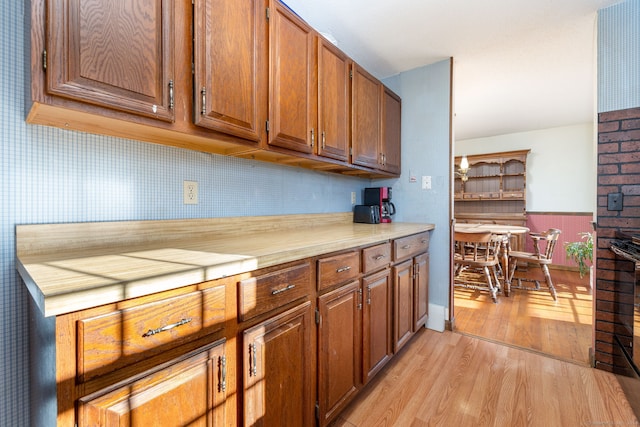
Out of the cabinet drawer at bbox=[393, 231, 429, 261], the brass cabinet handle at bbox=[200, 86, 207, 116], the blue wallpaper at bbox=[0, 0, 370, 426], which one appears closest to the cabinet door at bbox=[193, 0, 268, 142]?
the brass cabinet handle at bbox=[200, 86, 207, 116]

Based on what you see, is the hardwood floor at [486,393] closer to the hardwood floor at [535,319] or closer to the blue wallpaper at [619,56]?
the hardwood floor at [535,319]

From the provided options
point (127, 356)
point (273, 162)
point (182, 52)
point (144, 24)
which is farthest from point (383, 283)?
point (144, 24)

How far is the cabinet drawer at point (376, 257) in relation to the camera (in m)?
1.61

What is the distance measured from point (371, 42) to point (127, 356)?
8.11ft

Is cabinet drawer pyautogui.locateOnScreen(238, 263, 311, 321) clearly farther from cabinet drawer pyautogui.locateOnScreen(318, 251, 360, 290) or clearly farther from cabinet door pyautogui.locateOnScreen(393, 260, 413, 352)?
cabinet door pyautogui.locateOnScreen(393, 260, 413, 352)

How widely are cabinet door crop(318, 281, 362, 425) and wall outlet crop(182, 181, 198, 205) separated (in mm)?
803

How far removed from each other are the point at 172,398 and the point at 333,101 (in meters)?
1.72

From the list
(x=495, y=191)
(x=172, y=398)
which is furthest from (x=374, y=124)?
(x=495, y=191)

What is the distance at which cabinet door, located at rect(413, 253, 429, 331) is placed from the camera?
2.23m

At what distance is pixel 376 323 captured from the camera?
1.72 metres

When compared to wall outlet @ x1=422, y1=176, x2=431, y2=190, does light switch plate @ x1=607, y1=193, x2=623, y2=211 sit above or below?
below

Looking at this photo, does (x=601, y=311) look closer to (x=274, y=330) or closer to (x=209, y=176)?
(x=274, y=330)

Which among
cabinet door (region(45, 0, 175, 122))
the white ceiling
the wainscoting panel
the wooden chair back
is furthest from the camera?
the wainscoting panel

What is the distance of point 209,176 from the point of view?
1540mm
